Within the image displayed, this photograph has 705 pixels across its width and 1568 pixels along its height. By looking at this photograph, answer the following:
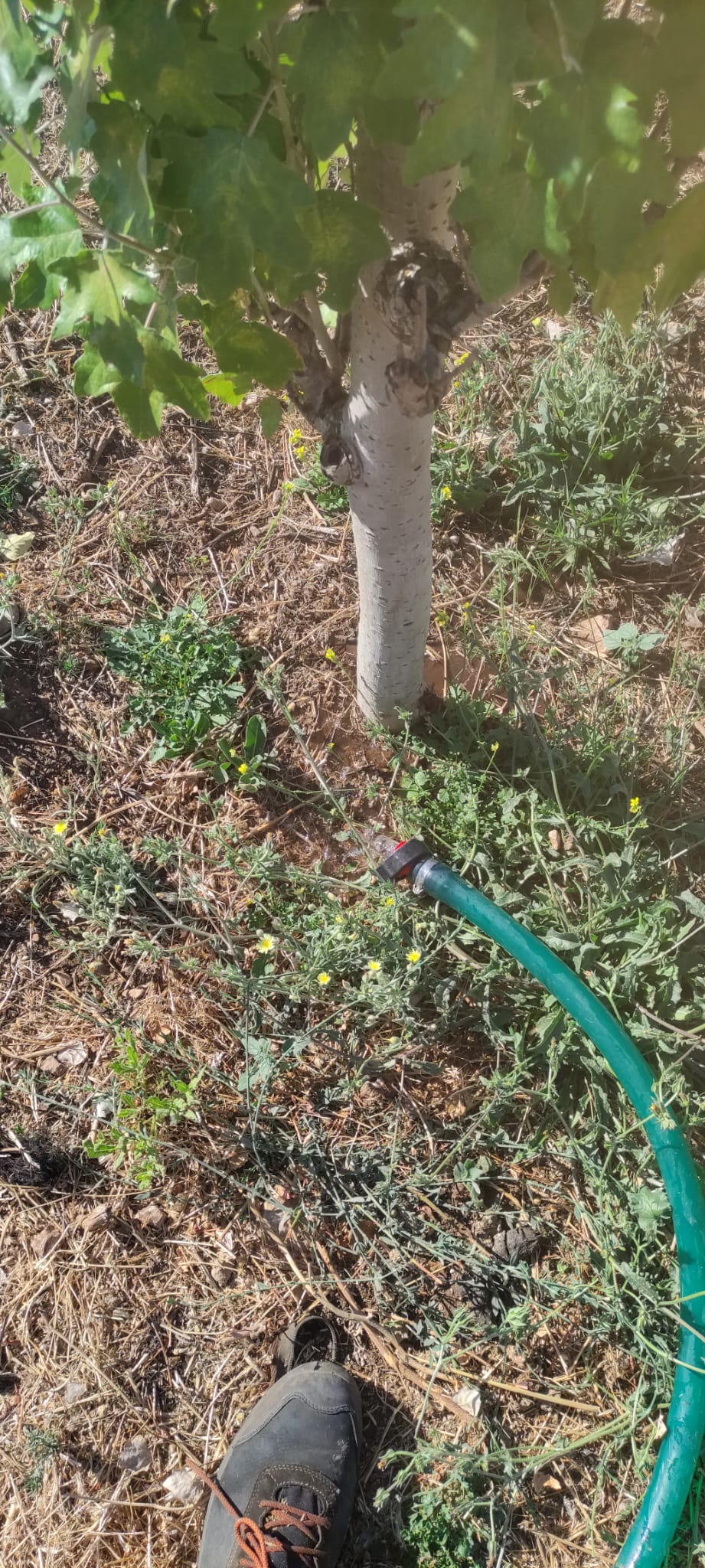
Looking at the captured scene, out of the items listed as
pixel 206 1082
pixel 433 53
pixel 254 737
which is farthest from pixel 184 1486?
pixel 433 53

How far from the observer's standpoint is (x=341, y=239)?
117cm

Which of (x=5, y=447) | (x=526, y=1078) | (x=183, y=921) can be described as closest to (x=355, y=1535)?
(x=526, y=1078)

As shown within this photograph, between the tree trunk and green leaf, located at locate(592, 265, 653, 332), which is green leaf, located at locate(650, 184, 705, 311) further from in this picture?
the tree trunk

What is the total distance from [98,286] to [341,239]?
308 millimetres

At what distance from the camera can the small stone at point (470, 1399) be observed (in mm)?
1779

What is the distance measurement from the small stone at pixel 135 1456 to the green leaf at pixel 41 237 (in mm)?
2010

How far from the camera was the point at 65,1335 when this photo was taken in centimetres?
194

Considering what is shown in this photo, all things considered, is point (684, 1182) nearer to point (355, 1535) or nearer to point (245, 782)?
point (355, 1535)

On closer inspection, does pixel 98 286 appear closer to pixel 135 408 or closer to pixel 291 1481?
pixel 135 408

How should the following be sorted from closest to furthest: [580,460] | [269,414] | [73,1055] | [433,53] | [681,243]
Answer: [433,53]
[681,243]
[269,414]
[73,1055]
[580,460]

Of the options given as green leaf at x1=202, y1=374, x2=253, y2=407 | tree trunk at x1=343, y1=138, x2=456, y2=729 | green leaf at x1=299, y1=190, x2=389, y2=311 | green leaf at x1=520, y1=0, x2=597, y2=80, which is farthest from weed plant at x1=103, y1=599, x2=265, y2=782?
green leaf at x1=520, y1=0, x2=597, y2=80

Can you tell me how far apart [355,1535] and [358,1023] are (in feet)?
3.06

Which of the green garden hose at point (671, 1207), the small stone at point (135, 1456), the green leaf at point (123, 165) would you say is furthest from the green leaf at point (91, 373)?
the small stone at point (135, 1456)

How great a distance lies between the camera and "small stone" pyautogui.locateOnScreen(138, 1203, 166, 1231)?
6.56 ft
